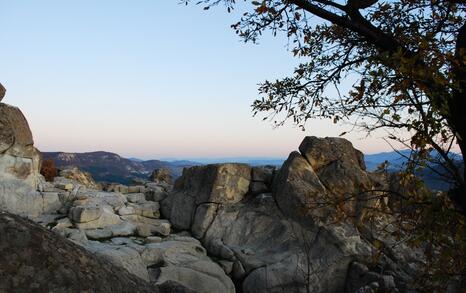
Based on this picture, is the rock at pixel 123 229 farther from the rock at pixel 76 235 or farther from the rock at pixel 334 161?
the rock at pixel 334 161

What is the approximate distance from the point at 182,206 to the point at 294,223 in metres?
6.60

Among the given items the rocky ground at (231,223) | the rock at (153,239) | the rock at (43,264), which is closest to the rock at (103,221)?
the rocky ground at (231,223)

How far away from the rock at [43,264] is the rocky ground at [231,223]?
434 inches

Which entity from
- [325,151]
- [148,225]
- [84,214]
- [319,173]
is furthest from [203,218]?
[325,151]

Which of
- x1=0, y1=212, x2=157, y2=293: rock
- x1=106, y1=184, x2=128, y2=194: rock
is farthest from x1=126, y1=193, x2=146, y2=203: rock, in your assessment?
x1=0, y1=212, x2=157, y2=293: rock

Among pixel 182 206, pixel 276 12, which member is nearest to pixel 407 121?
pixel 276 12

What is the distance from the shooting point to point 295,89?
32.7 ft

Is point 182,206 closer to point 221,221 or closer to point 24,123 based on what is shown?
point 221,221

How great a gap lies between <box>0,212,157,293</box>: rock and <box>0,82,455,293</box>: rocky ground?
1102 cm

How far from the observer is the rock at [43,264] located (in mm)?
3516

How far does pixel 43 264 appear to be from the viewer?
3627mm

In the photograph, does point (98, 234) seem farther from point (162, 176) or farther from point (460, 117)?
point (162, 176)

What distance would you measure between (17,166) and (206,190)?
10192mm

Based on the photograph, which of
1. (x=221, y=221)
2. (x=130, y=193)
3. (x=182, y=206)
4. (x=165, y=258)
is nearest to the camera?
(x=165, y=258)
